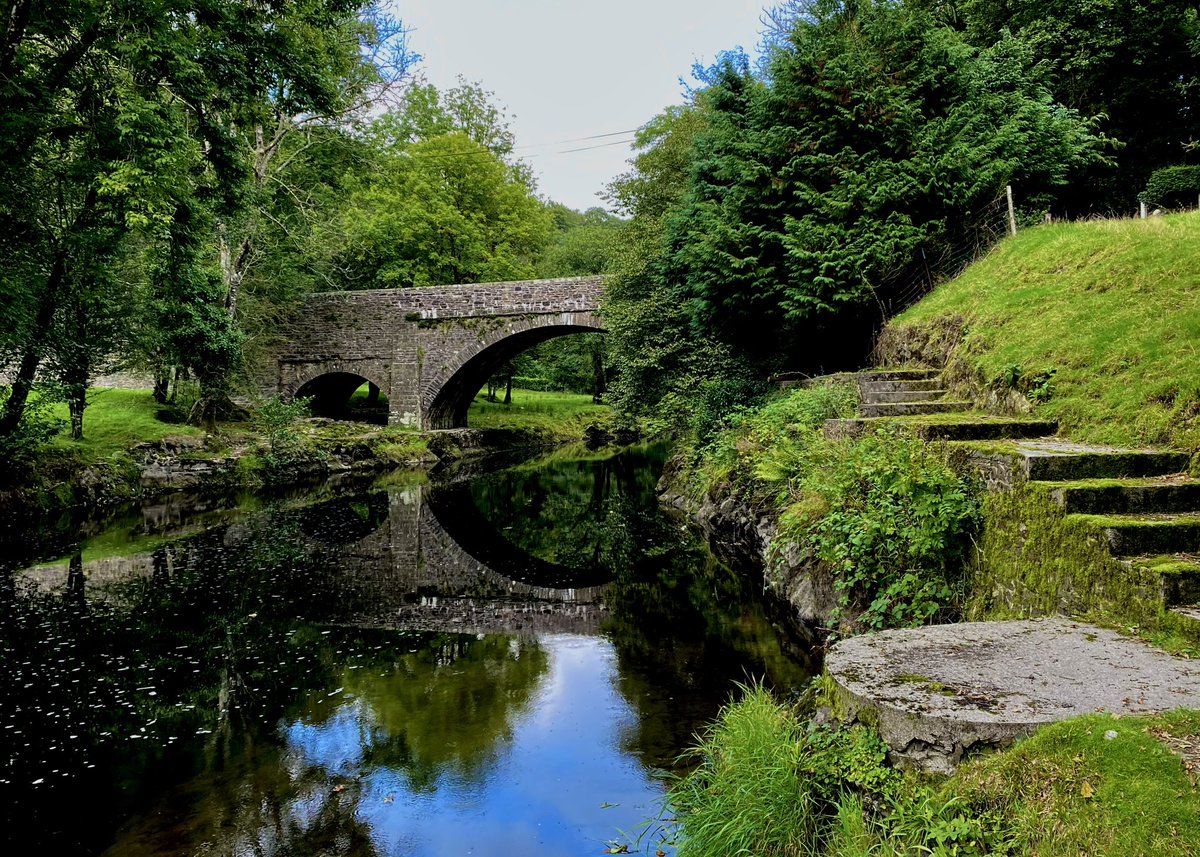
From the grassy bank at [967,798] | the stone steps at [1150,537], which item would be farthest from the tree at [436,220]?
the stone steps at [1150,537]

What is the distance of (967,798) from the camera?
249 cm

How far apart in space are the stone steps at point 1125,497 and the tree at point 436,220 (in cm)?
2540

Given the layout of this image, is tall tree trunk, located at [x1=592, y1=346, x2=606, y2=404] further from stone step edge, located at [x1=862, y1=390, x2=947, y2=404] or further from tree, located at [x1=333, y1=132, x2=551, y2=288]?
stone step edge, located at [x1=862, y1=390, x2=947, y2=404]

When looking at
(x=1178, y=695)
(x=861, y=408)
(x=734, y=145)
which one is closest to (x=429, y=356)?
(x=734, y=145)

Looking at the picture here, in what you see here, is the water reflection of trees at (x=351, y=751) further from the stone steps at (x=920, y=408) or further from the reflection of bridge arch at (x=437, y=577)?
the stone steps at (x=920, y=408)

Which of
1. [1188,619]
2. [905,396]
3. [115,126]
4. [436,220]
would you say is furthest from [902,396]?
[436,220]

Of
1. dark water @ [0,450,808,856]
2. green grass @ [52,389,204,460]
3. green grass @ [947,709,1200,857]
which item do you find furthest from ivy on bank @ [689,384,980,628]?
green grass @ [52,389,204,460]

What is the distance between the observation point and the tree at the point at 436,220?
2708 cm

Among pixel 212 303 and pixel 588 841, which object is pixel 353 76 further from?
pixel 588 841

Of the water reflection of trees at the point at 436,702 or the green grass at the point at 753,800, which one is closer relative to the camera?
the green grass at the point at 753,800

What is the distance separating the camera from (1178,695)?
2676 mm

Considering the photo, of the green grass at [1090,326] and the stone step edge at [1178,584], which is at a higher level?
the green grass at [1090,326]

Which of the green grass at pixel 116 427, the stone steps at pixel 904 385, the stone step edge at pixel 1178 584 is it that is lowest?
the stone step edge at pixel 1178 584

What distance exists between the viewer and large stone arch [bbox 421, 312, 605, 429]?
22.2 metres
